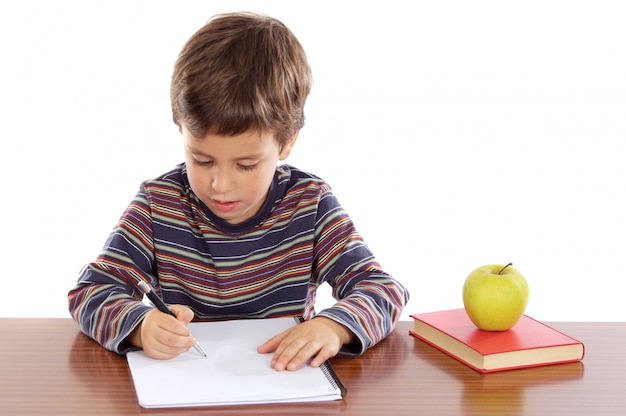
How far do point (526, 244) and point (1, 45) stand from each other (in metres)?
1.92

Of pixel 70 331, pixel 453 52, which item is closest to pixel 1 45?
pixel 453 52

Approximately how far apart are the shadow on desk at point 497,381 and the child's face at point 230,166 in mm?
381

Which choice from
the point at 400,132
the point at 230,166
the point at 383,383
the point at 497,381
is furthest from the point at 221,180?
the point at 400,132

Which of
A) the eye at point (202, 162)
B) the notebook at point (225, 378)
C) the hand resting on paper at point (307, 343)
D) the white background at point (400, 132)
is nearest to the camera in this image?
the notebook at point (225, 378)

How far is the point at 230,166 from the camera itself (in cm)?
138

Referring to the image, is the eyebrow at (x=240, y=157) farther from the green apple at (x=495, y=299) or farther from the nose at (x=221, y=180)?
the green apple at (x=495, y=299)

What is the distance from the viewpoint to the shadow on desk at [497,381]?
1106 mm

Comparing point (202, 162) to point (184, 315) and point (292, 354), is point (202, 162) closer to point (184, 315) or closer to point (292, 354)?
point (184, 315)

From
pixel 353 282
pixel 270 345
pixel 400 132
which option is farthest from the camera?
pixel 400 132

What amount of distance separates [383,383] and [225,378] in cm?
22

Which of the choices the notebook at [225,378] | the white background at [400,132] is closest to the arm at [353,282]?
the notebook at [225,378]

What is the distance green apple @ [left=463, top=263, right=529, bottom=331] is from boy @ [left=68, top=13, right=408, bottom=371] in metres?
0.14

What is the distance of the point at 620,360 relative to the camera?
130cm

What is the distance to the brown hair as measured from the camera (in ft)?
4.53
